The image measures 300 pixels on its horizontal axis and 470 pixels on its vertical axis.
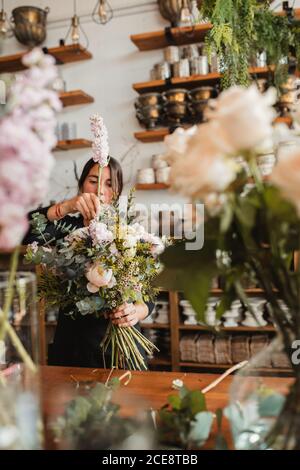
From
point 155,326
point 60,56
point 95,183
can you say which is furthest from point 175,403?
point 60,56

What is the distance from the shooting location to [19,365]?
1.84 ft

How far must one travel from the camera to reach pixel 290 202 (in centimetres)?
47

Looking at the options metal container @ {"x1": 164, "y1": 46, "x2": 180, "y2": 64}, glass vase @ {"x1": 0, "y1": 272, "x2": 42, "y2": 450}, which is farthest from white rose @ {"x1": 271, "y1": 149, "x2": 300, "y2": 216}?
metal container @ {"x1": 164, "y1": 46, "x2": 180, "y2": 64}

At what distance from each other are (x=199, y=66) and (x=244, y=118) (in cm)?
276

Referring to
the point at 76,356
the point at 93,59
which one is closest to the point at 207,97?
the point at 93,59

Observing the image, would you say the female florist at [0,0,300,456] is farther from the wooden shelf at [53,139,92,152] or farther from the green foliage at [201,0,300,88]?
the wooden shelf at [53,139,92,152]

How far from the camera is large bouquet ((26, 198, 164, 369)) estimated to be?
1.06 m

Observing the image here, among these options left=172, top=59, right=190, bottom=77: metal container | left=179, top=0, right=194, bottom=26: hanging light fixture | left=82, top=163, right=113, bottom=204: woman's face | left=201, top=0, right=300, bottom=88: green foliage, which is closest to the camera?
left=201, top=0, right=300, bottom=88: green foliage

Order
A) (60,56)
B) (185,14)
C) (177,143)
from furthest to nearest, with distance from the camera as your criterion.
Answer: (60,56) → (185,14) → (177,143)

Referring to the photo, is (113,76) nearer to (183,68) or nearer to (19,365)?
(183,68)

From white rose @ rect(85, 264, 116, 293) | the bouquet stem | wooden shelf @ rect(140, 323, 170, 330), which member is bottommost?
wooden shelf @ rect(140, 323, 170, 330)

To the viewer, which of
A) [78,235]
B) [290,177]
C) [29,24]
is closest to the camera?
[290,177]
